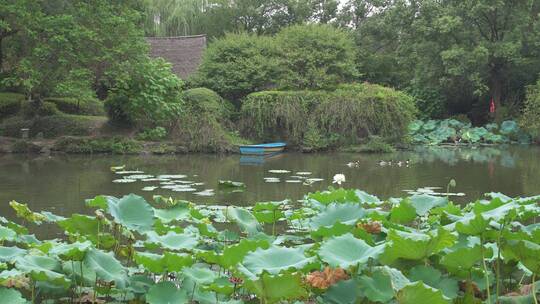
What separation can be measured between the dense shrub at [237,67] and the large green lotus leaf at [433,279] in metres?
17.9

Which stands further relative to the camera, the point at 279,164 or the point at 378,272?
the point at 279,164

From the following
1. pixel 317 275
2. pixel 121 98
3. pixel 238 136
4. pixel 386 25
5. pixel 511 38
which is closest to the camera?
Result: pixel 317 275

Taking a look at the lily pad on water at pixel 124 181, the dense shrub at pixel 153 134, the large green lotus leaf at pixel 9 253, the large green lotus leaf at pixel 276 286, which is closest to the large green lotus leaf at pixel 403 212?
the large green lotus leaf at pixel 276 286

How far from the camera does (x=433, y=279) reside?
7.53 feet

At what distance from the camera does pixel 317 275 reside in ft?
7.76

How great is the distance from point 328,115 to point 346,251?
1625cm

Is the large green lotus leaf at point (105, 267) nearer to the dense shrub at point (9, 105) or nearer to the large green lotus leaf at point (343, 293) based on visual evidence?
the large green lotus leaf at point (343, 293)

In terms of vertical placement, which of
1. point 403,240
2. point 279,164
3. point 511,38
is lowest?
point 279,164

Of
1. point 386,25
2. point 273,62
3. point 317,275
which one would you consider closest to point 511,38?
point 386,25

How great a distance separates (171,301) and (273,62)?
18386 mm

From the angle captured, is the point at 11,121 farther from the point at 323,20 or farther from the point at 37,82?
the point at 323,20

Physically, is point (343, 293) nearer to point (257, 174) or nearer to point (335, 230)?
point (335, 230)

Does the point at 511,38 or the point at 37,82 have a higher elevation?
the point at 511,38

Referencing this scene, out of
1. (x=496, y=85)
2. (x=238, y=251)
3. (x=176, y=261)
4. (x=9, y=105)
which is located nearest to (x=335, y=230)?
(x=238, y=251)
